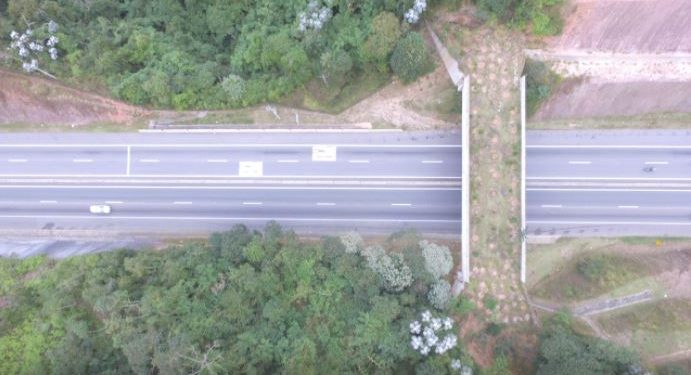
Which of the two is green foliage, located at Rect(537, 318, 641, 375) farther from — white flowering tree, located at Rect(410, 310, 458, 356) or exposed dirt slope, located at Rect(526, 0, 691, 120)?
exposed dirt slope, located at Rect(526, 0, 691, 120)

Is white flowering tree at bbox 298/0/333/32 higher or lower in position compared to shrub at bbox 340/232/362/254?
higher

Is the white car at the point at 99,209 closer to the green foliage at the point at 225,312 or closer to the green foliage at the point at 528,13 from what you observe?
the green foliage at the point at 225,312

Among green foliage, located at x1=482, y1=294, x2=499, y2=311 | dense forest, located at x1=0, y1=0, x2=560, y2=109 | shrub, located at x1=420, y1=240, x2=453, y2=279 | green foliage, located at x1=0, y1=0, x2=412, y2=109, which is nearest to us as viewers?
shrub, located at x1=420, y1=240, x2=453, y2=279

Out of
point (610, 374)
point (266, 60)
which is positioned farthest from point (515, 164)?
point (266, 60)

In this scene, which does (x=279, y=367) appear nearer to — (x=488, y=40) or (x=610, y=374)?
(x=610, y=374)

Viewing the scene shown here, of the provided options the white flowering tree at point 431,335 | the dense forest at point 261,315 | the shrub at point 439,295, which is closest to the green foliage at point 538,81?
Answer: the dense forest at point 261,315

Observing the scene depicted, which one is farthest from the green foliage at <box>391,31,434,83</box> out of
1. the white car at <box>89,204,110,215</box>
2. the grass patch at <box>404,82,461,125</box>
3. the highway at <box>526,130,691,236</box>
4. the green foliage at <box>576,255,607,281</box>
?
the white car at <box>89,204,110,215</box>
